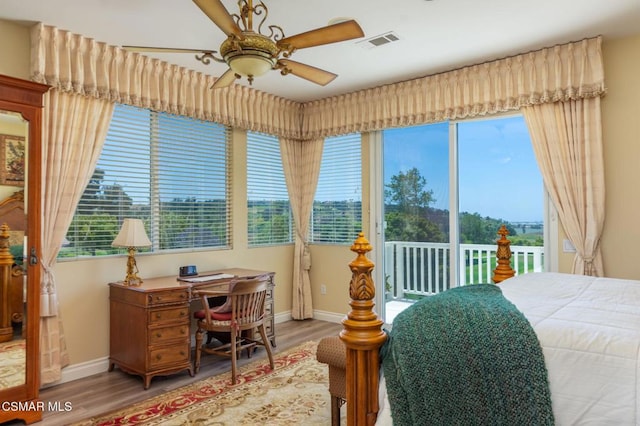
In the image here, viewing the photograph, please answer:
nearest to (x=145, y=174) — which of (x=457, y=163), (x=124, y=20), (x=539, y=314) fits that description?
(x=124, y=20)

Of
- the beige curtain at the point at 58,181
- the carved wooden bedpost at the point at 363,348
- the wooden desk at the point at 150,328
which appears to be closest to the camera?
the carved wooden bedpost at the point at 363,348

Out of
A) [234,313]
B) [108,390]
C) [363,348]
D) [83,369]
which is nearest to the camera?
[363,348]

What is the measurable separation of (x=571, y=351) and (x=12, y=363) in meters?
3.13

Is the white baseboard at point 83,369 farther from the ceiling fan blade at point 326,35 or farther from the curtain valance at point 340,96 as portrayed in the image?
the ceiling fan blade at point 326,35

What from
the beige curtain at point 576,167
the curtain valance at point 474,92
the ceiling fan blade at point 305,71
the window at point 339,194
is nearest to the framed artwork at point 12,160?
the ceiling fan blade at point 305,71

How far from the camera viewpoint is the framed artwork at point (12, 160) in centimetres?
259

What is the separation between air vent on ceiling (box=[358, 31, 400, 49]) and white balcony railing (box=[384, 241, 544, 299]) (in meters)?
2.18

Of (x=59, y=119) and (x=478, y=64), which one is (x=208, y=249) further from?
(x=478, y=64)

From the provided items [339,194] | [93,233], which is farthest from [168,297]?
[339,194]

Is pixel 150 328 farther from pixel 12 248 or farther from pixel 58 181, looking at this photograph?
pixel 58 181

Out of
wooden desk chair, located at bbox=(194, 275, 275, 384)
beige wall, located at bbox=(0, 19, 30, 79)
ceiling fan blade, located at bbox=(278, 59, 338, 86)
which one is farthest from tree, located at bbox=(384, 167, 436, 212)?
beige wall, located at bbox=(0, 19, 30, 79)

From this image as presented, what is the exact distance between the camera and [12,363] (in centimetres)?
259

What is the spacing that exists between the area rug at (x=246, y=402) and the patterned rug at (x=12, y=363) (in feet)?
1.60

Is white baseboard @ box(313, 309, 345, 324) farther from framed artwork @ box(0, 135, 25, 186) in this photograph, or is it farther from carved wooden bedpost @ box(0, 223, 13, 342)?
framed artwork @ box(0, 135, 25, 186)
